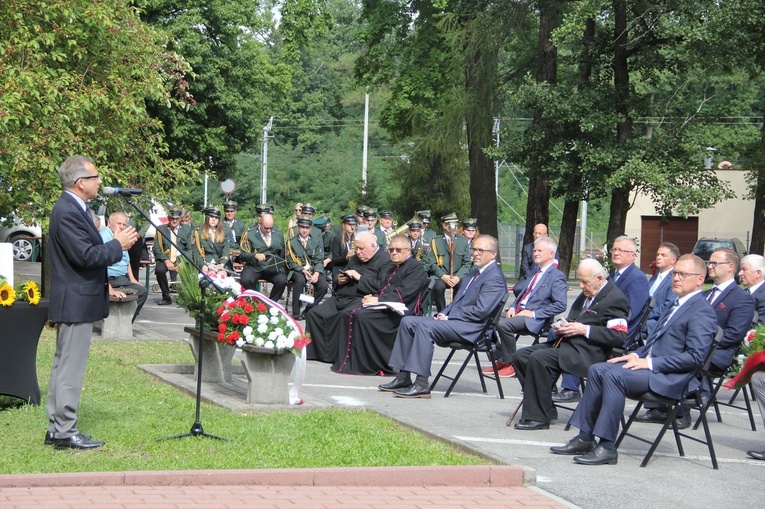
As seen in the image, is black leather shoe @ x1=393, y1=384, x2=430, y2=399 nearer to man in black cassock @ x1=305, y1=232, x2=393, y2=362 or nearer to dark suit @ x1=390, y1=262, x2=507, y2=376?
dark suit @ x1=390, y1=262, x2=507, y2=376

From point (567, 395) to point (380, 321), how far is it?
295cm

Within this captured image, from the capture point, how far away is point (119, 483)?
696cm

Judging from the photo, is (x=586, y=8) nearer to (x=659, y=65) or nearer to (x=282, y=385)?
(x=659, y=65)

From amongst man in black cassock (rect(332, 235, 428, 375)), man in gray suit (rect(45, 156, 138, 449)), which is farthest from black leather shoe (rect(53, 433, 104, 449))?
man in black cassock (rect(332, 235, 428, 375))

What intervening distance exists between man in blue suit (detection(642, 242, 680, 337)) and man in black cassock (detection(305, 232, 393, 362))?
3601mm

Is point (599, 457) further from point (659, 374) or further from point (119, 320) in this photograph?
point (119, 320)

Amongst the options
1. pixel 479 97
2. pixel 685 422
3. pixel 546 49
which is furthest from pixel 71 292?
pixel 546 49

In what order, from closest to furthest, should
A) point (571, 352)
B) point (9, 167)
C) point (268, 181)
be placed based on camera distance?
point (571, 352) < point (9, 167) < point (268, 181)

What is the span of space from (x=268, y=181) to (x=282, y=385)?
64624 mm

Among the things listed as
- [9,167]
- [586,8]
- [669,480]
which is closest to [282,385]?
[669,480]

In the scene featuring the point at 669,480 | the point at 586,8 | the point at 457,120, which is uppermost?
the point at 586,8

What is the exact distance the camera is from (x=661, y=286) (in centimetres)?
1210

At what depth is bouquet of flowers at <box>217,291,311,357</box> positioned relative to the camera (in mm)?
9625

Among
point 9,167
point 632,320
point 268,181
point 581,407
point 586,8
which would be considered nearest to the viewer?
point 581,407
